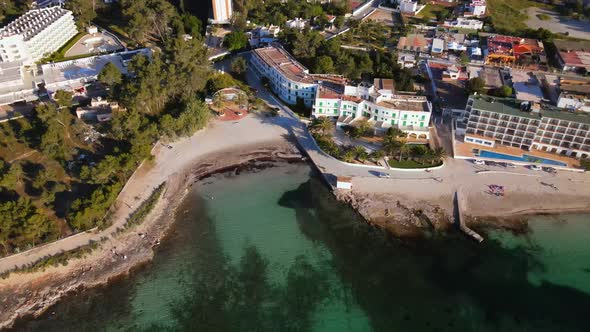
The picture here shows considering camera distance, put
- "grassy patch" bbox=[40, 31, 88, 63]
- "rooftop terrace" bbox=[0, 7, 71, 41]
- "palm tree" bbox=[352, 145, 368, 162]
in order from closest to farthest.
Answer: "palm tree" bbox=[352, 145, 368, 162] → "rooftop terrace" bbox=[0, 7, 71, 41] → "grassy patch" bbox=[40, 31, 88, 63]

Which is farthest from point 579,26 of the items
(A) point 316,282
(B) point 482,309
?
(A) point 316,282

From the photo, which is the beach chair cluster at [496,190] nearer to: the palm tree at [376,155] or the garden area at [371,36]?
the palm tree at [376,155]

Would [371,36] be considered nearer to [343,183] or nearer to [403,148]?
[403,148]

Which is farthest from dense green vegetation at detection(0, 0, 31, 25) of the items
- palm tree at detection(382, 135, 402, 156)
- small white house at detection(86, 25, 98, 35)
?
palm tree at detection(382, 135, 402, 156)

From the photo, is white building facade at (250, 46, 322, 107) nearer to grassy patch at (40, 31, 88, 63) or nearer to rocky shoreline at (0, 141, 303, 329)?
rocky shoreline at (0, 141, 303, 329)

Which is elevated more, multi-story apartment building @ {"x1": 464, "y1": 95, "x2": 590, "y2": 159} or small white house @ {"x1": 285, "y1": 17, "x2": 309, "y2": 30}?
small white house @ {"x1": 285, "y1": 17, "x2": 309, "y2": 30}

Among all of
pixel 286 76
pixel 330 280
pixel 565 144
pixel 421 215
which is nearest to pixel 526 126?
pixel 565 144

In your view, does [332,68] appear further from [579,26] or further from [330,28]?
[579,26]
